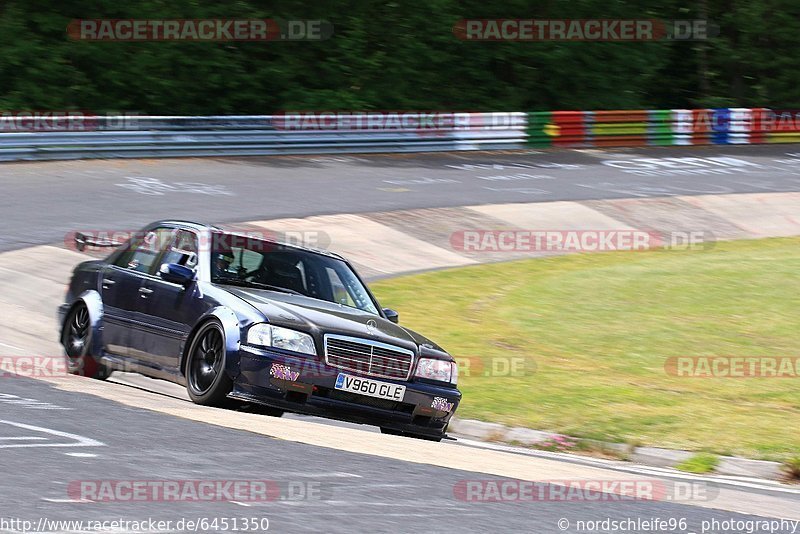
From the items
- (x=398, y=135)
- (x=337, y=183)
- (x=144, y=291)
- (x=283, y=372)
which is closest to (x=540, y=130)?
(x=398, y=135)

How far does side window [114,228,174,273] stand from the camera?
10.2 metres

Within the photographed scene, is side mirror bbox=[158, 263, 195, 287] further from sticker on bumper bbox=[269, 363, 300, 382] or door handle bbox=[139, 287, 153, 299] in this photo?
sticker on bumper bbox=[269, 363, 300, 382]

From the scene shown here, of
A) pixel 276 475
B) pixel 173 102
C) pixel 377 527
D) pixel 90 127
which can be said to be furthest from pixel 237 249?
pixel 173 102

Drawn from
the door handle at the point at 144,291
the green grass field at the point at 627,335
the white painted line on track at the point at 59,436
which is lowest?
the green grass field at the point at 627,335

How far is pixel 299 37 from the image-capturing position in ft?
119

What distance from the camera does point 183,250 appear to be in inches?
391

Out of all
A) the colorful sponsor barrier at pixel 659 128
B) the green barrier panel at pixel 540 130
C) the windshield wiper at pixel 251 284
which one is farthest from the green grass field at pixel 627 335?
the colorful sponsor barrier at pixel 659 128

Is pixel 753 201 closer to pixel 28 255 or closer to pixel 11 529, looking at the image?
pixel 28 255

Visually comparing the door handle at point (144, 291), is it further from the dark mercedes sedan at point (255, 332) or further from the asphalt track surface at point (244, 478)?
the asphalt track surface at point (244, 478)

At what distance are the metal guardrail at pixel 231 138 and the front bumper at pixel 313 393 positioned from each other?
15690 millimetres

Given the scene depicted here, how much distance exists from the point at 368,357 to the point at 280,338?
0.65 meters

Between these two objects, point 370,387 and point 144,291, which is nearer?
point 370,387

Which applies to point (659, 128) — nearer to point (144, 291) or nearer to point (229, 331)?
point (144, 291)

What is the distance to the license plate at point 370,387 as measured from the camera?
8695mm
